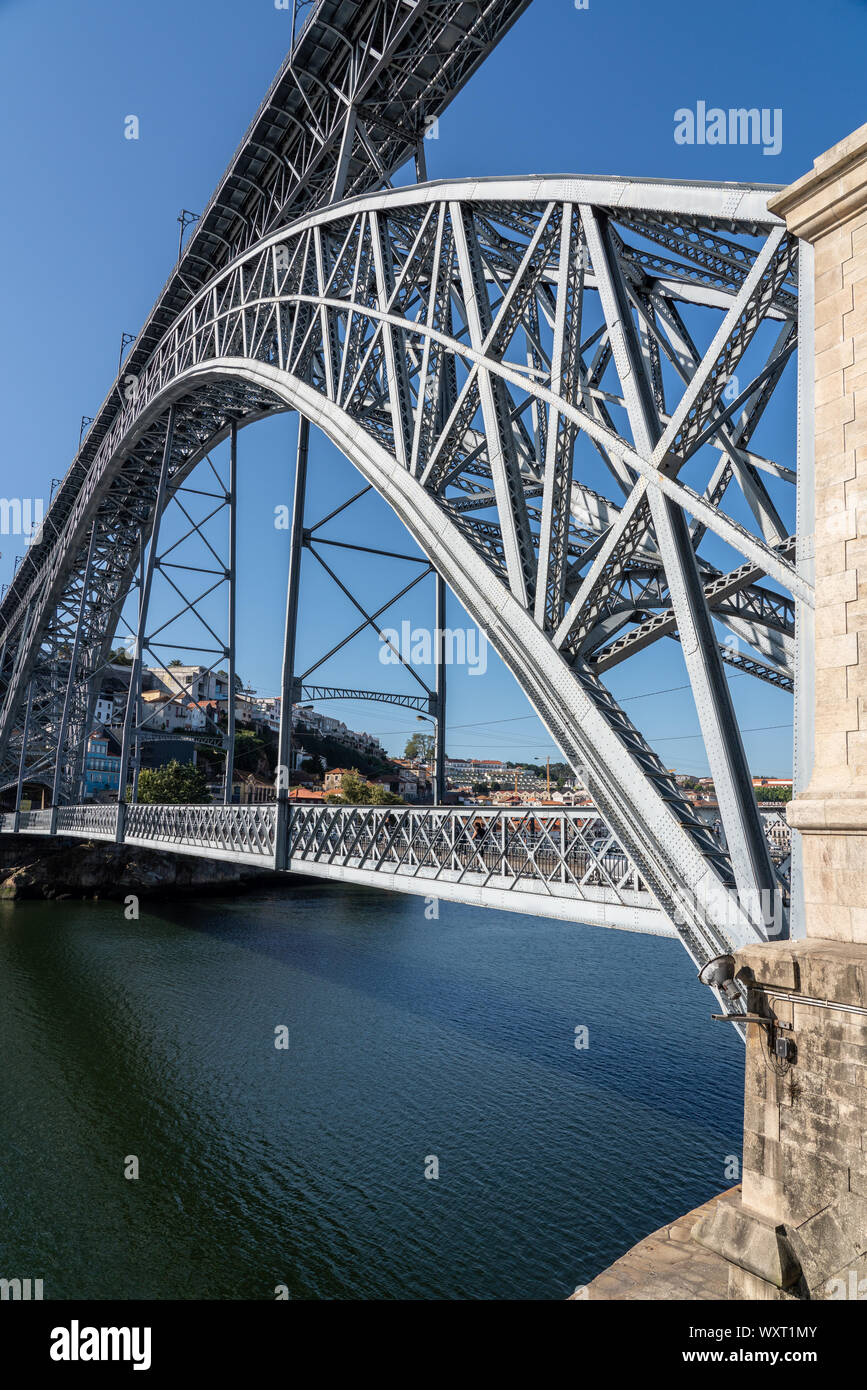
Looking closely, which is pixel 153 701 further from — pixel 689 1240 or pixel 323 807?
pixel 689 1240

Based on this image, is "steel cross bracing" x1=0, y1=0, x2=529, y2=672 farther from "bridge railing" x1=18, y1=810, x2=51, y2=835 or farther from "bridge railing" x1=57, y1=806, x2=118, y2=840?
"bridge railing" x1=18, y1=810, x2=51, y2=835

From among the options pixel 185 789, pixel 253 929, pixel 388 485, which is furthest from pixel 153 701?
pixel 388 485

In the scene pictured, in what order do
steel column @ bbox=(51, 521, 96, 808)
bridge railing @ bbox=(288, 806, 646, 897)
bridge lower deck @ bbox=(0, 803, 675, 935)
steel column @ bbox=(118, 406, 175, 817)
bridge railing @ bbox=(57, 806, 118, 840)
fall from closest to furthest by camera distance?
bridge lower deck @ bbox=(0, 803, 675, 935) → bridge railing @ bbox=(288, 806, 646, 897) → steel column @ bbox=(118, 406, 175, 817) → bridge railing @ bbox=(57, 806, 118, 840) → steel column @ bbox=(51, 521, 96, 808)

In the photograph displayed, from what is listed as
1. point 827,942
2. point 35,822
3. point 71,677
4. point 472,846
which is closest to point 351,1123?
point 472,846

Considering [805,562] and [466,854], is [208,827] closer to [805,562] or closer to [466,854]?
[466,854]

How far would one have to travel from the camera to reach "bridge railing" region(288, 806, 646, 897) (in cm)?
936

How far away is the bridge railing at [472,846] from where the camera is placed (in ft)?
30.7

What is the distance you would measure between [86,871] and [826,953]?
4903 centimetres

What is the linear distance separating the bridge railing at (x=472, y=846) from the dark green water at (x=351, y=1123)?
500 cm

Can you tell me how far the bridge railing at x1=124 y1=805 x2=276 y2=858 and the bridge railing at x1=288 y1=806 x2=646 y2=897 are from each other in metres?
1.82

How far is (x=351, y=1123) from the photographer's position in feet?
49.5

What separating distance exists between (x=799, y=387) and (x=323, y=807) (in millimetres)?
10747

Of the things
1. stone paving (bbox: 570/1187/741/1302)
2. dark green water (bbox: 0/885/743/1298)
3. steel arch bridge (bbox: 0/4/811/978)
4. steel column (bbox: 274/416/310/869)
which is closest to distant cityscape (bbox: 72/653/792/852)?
dark green water (bbox: 0/885/743/1298)

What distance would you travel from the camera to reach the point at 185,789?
54.8m
